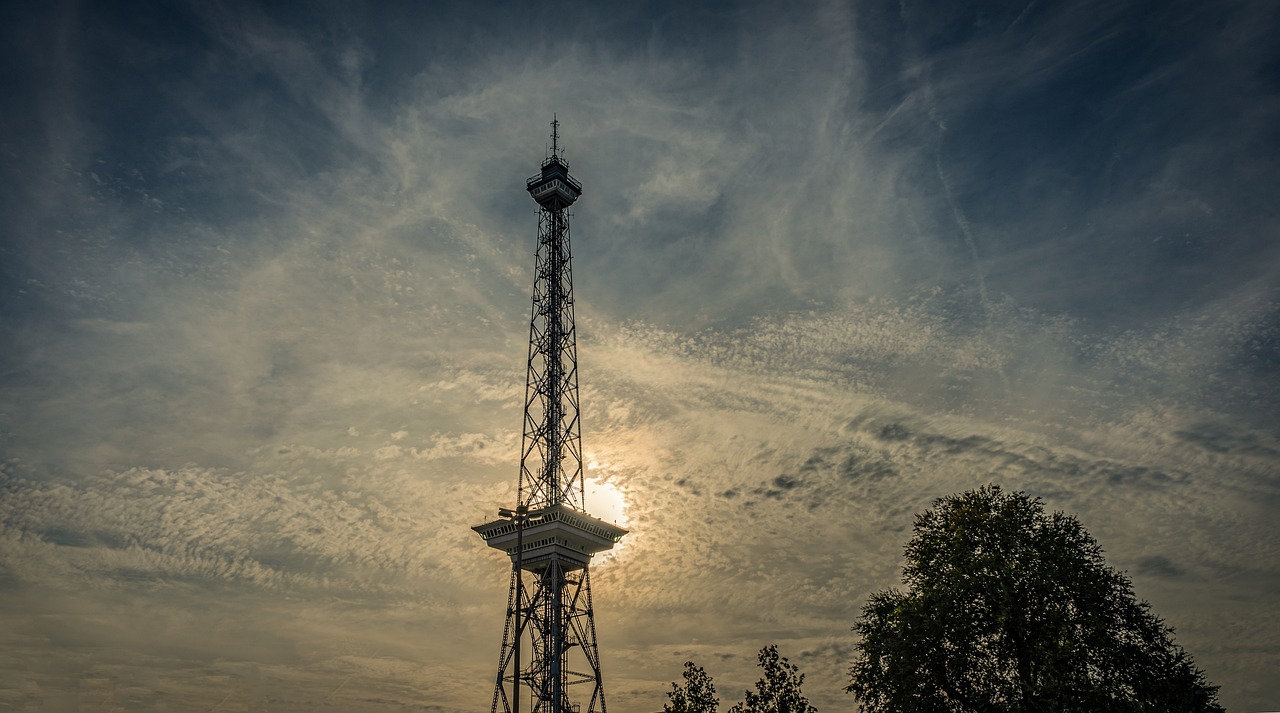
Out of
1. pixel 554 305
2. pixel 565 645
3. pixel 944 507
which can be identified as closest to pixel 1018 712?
pixel 944 507

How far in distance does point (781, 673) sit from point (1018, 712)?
14.3 meters

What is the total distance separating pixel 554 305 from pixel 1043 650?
59089 mm

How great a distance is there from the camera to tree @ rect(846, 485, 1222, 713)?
1587 inches

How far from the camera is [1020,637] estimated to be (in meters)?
43.0

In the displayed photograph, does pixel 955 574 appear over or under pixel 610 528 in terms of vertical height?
under

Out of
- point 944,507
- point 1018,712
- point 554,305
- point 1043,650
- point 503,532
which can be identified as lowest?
point 1018,712

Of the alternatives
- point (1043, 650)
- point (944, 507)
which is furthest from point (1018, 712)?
point (944, 507)

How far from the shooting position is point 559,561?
262 feet

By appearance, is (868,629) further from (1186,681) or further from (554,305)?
(554,305)

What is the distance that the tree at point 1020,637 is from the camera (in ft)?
132

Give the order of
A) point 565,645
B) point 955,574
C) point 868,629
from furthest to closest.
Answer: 1. point 565,645
2. point 868,629
3. point 955,574

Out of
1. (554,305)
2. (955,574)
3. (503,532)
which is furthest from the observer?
(554,305)

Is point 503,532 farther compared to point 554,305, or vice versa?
point 554,305

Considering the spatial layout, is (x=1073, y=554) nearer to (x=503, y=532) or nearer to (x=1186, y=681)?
(x=1186, y=681)
